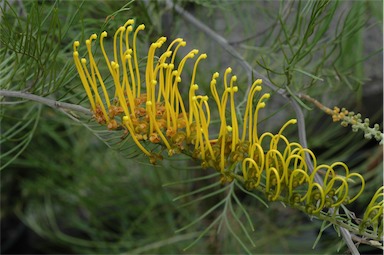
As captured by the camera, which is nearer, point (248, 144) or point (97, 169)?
point (248, 144)

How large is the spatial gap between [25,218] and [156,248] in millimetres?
329

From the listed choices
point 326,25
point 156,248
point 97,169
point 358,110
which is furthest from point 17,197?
point 326,25

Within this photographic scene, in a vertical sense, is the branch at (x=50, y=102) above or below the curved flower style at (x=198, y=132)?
above

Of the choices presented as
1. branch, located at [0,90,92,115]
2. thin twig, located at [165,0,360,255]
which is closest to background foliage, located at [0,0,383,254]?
thin twig, located at [165,0,360,255]

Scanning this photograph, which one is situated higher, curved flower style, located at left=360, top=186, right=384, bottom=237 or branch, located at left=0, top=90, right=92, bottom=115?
branch, located at left=0, top=90, right=92, bottom=115

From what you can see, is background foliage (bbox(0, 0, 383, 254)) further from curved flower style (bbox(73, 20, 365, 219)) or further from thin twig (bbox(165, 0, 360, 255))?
curved flower style (bbox(73, 20, 365, 219))

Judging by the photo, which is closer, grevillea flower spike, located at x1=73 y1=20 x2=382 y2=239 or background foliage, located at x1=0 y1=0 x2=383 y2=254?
grevillea flower spike, located at x1=73 y1=20 x2=382 y2=239

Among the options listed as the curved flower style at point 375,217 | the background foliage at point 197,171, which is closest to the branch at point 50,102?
the curved flower style at point 375,217

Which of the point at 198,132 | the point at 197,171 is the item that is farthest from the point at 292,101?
the point at 197,171

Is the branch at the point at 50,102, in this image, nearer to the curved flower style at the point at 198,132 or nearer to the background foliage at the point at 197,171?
the curved flower style at the point at 198,132

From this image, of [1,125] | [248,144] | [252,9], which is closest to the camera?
[248,144]

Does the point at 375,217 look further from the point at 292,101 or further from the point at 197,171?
the point at 197,171

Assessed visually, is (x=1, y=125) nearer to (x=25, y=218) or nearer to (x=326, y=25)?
(x=25, y=218)

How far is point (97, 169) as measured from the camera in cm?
96
